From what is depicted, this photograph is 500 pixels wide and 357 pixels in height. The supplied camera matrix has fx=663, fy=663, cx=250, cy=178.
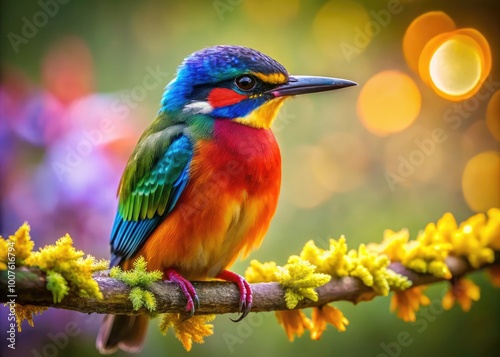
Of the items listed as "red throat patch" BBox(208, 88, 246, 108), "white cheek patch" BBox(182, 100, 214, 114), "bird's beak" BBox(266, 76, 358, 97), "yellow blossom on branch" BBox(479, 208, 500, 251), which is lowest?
"yellow blossom on branch" BBox(479, 208, 500, 251)

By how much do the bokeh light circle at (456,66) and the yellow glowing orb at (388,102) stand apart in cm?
15

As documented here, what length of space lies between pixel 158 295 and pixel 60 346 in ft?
2.41

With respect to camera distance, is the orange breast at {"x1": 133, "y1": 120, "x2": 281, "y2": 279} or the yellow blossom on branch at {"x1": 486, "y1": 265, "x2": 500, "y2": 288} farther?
the yellow blossom on branch at {"x1": 486, "y1": 265, "x2": 500, "y2": 288}

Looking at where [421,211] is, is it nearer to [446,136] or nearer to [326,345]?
[446,136]

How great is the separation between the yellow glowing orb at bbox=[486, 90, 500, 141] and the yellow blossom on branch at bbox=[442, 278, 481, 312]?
125 cm

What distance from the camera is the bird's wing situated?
1.77 meters

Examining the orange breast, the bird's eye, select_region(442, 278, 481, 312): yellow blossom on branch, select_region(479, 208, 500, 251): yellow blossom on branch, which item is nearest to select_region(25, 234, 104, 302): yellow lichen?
the orange breast

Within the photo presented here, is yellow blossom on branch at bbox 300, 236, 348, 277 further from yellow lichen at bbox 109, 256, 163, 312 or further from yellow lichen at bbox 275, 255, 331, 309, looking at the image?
yellow lichen at bbox 109, 256, 163, 312

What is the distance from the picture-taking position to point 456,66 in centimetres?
292

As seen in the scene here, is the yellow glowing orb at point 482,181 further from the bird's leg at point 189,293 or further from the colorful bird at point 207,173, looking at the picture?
the bird's leg at point 189,293

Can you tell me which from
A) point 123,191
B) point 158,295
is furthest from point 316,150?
point 158,295

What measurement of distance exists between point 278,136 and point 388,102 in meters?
0.57

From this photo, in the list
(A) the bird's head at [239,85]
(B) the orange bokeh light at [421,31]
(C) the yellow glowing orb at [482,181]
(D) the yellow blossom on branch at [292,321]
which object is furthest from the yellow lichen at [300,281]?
(B) the orange bokeh light at [421,31]

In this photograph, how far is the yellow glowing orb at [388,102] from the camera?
3.15m
